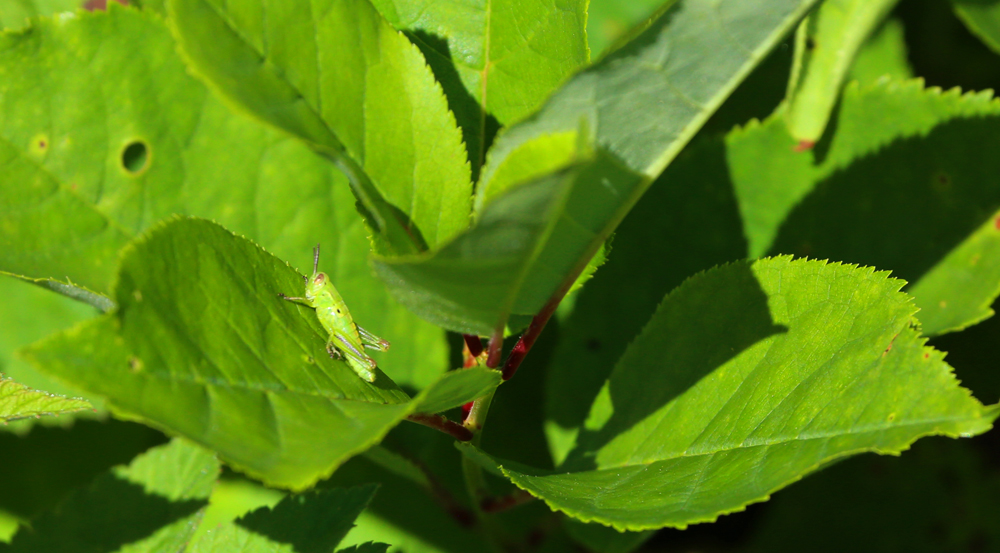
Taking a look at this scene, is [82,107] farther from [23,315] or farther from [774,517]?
[774,517]

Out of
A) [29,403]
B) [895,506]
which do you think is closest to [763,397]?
[29,403]

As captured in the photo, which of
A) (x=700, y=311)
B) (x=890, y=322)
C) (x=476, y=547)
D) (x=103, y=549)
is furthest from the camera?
(x=476, y=547)

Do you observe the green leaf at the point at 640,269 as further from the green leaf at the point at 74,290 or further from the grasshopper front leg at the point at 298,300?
the green leaf at the point at 74,290

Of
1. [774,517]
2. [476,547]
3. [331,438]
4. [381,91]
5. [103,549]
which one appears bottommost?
[774,517]

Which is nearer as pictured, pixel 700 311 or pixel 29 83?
pixel 700 311

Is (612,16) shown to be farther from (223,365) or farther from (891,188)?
(223,365)

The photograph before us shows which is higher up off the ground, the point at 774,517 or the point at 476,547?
the point at 476,547

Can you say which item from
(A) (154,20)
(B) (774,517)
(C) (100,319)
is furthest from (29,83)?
(B) (774,517)

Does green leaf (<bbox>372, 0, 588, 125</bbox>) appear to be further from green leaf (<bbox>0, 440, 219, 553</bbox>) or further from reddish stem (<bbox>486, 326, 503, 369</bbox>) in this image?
green leaf (<bbox>0, 440, 219, 553</bbox>)
